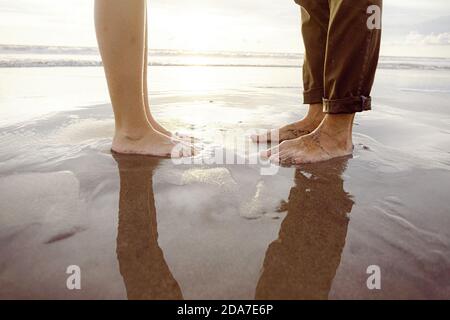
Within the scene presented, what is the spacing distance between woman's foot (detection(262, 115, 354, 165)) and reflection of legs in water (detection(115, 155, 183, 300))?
73 centimetres

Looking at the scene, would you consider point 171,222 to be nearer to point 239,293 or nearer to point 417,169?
point 239,293

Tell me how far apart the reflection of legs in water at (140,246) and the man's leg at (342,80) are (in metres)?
0.73

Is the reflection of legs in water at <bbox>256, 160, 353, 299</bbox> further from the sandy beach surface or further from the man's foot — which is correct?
the man's foot

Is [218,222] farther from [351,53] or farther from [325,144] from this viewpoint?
[351,53]

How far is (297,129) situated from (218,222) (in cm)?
136

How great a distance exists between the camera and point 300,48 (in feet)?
61.4

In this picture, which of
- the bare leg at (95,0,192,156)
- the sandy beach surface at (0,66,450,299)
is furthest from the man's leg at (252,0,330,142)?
the bare leg at (95,0,192,156)

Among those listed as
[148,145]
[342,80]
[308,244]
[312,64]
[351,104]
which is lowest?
[308,244]

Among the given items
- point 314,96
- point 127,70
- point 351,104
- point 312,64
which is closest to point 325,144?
point 351,104

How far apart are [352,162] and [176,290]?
1.23 metres

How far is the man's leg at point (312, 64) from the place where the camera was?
220cm

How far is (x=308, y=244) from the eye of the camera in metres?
1.01

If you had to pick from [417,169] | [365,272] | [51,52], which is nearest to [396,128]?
[417,169]

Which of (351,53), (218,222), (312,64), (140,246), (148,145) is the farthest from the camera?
(312,64)
